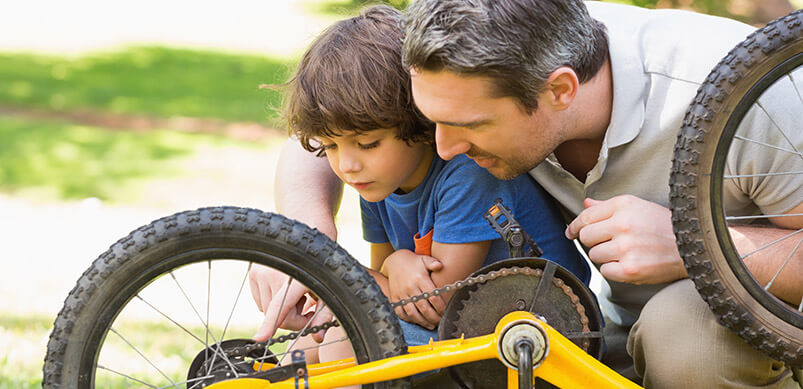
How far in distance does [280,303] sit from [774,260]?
1.20 m

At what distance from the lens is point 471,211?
2160 millimetres

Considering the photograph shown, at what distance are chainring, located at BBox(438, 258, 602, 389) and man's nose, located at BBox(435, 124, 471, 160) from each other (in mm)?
291

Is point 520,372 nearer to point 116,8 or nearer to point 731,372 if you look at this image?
point 731,372

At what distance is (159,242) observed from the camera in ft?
5.80

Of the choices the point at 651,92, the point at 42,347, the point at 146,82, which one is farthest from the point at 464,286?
the point at 146,82

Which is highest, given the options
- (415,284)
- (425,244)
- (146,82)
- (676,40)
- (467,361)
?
(146,82)

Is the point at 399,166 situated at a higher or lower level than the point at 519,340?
higher

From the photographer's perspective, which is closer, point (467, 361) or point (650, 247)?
point (467, 361)

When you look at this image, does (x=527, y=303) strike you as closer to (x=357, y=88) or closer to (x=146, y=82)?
(x=357, y=88)

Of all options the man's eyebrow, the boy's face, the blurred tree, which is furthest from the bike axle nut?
the blurred tree

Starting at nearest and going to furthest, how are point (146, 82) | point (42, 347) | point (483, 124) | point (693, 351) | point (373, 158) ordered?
point (693, 351), point (483, 124), point (373, 158), point (42, 347), point (146, 82)

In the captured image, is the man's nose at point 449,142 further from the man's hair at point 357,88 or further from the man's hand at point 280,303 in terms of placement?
the man's hand at point 280,303

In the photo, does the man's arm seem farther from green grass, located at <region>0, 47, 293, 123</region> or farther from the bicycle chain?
green grass, located at <region>0, 47, 293, 123</region>

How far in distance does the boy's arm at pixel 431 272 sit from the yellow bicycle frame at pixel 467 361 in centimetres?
32
